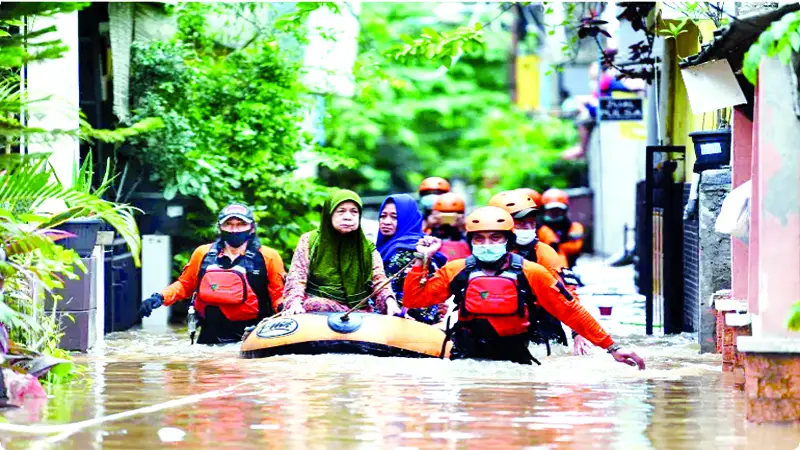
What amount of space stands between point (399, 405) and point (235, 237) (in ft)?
16.2

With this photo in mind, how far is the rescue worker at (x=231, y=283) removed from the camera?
14.4m

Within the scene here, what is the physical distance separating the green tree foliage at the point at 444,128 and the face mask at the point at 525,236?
24354mm

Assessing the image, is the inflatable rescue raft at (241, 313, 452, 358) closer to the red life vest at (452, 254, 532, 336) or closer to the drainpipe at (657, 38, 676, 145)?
the red life vest at (452, 254, 532, 336)

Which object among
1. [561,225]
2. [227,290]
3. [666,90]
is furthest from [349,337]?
[561,225]

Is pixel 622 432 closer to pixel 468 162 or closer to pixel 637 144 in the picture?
pixel 637 144

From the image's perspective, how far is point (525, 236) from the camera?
47.5 ft

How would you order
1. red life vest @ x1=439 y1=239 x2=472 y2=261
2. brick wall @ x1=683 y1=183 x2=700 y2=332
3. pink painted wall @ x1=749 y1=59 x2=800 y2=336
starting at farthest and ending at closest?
red life vest @ x1=439 y1=239 x2=472 y2=261
brick wall @ x1=683 y1=183 x2=700 y2=332
pink painted wall @ x1=749 y1=59 x2=800 y2=336

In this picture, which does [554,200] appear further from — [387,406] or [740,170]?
[387,406]

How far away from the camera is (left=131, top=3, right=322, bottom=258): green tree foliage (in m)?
17.9

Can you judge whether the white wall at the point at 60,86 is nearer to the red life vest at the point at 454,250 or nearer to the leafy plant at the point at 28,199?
the leafy plant at the point at 28,199

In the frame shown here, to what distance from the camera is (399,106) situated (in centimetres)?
4412

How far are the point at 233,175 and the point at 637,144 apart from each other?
12792 millimetres

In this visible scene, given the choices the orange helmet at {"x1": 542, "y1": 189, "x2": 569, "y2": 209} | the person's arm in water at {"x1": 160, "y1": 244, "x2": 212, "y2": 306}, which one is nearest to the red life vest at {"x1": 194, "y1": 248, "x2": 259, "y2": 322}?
the person's arm in water at {"x1": 160, "y1": 244, "x2": 212, "y2": 306}

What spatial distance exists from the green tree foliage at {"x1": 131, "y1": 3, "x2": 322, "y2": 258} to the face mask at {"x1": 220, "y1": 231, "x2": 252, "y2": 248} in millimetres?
3399
